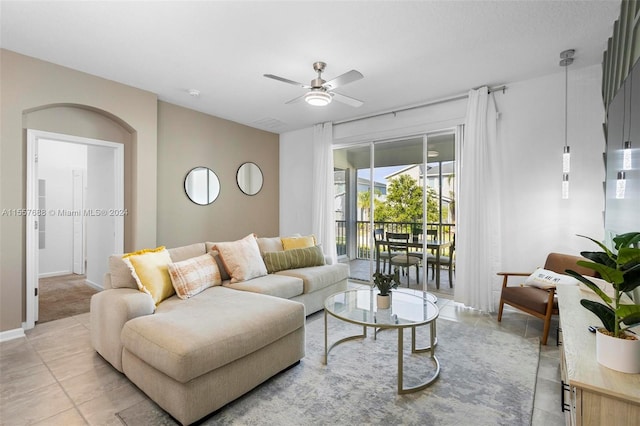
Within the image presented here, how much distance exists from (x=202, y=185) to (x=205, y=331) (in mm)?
3315

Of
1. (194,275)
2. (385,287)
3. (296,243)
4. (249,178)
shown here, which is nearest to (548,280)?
(385,287)

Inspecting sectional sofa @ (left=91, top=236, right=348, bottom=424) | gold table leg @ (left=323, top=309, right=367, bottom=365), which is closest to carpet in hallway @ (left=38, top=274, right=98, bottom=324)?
sectional sofa @ (left=91, top=236, right=348, bottom=424)

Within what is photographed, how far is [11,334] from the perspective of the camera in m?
2.90

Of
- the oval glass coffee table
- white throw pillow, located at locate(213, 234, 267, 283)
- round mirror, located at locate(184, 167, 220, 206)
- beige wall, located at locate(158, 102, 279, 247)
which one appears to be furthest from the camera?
round mirror, located at locate(184, 167, 220, 206)

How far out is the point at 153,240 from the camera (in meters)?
3.95

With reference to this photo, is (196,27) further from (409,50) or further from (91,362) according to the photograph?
(91,362)

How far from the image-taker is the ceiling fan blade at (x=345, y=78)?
8.69 feet

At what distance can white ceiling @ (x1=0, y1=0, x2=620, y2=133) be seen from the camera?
2312 mm

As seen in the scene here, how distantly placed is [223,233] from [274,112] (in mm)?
2137

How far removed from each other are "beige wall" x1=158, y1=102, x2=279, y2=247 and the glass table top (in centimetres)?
278

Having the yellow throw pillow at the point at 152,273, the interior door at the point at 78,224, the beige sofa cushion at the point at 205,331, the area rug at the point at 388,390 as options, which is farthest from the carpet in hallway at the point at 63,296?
the area rug at the point at 388,390

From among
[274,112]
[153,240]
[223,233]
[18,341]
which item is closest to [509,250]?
[274,112]

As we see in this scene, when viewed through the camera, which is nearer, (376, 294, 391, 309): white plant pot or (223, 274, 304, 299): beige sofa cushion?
(376, 294, 391, 309): white plant pot

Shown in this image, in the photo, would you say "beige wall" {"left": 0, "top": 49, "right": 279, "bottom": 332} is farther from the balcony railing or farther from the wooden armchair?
the wooden armchair
